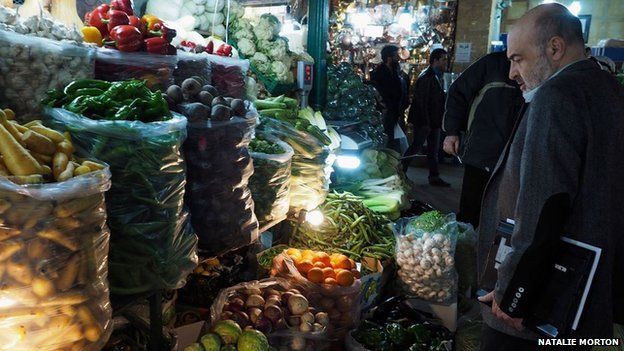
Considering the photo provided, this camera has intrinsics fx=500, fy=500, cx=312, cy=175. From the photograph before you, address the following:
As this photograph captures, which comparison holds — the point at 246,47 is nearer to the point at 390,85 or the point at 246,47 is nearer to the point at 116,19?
the point at 116,19

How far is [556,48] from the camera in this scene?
192 centimetres

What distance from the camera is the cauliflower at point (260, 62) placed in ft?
15.9

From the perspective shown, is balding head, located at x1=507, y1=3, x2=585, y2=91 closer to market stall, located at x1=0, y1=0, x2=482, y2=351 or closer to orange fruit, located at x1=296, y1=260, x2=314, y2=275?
market stall, located at x1=0, y1=0, x2=482, y2=351

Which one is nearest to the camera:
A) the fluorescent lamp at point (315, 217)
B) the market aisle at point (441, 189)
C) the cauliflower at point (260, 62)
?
the fluorescent lamp at point (315, 217)

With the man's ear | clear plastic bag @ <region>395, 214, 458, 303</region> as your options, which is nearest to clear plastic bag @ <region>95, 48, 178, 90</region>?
the man's ear

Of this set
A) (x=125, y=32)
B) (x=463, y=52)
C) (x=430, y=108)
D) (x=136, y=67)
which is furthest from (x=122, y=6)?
(x=463, y=52)

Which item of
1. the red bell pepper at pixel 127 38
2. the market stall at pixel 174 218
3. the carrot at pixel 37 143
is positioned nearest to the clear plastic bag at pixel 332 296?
the market stall at pixel 174 218

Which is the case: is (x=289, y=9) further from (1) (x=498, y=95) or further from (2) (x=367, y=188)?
(1) (x=498, y=95)

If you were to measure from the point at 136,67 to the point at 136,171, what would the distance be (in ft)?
3.05

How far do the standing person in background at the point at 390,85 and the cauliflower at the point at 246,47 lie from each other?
159 inches

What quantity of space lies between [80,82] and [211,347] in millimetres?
1293

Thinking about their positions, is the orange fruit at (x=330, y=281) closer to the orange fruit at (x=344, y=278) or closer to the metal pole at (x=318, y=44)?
the orange fruit at (x=344, y=278)

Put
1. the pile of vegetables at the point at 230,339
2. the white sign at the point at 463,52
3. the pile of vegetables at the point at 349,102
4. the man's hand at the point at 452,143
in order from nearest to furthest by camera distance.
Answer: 1. the pile of vegetables at the point at 230,339
2. the man's hand at the point at 452,143
3. the pile of vegetables at the point at 349,102
4. the white sign at the point at 463,52

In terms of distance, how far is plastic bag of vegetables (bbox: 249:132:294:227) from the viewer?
3.10 metres
